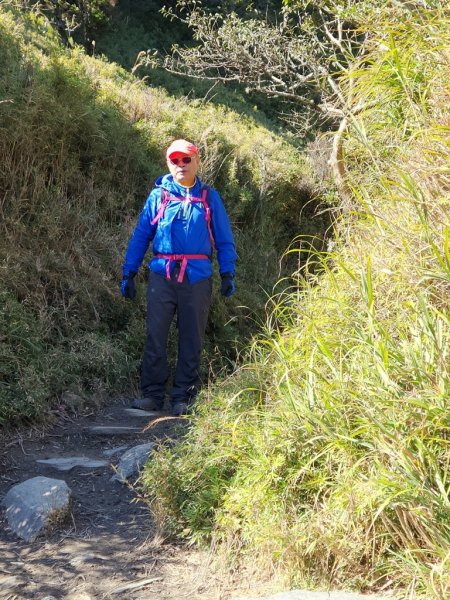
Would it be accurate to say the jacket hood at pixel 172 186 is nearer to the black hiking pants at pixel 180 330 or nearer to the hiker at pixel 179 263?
the hiker at pixel 179 263

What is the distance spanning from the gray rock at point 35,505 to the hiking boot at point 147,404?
193 centimetres

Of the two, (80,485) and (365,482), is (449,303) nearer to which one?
(365,482)

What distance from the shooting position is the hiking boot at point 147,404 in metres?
6.60

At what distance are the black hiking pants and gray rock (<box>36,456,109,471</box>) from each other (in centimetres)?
116

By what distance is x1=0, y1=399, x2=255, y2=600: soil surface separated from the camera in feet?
12.2

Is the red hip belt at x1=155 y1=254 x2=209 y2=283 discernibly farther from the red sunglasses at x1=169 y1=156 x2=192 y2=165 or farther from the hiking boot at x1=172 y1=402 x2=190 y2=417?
the hiking boot at x1=172 y1=402 x2=190 y2=417

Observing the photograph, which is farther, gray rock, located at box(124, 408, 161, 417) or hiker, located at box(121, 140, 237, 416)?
gray rock, located at box(124, 408, 161, 417)

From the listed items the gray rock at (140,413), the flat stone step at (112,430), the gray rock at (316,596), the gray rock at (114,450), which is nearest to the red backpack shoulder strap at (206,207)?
the gray rock at (140,413)

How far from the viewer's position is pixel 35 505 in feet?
14.6

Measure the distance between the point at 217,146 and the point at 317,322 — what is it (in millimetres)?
6202

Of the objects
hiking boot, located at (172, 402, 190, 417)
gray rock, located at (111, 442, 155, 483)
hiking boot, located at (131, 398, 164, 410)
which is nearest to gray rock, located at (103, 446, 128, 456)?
gray rock, located at (111, 442, 155, 483)

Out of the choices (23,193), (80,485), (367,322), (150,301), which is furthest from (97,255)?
(367,322)

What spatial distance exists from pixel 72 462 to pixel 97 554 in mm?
1459

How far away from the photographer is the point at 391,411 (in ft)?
11.4
